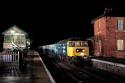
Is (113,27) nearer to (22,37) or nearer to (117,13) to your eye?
(117,13)

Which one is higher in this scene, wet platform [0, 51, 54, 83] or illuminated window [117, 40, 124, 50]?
illuminated window [117, 40, 124, 50]

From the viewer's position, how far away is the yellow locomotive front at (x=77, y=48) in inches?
1724

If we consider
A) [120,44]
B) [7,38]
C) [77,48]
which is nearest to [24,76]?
[77,48]

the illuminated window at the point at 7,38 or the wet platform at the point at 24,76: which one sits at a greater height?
the illuminated window at the point at 7,38

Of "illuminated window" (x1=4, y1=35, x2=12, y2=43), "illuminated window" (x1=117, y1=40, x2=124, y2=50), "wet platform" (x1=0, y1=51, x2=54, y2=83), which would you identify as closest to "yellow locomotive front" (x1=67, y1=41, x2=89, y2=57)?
"illuminated window" (x1=117, y1=40, x2=124, y2=50)

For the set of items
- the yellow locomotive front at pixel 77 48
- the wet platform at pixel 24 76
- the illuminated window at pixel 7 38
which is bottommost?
the wet platform at pixel 24 76

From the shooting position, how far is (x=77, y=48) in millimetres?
44094

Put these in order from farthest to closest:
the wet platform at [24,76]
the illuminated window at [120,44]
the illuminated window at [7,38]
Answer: the illuminated window at [7,38], the illuminated window at [120,44], the wet platform at [24,76]

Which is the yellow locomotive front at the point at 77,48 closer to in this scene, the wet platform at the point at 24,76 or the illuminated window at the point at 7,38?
the wet platform at the point at 24,76

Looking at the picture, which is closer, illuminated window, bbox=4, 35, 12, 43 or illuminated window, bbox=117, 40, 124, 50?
illuminated window, bbox=117, 40, 124, 50

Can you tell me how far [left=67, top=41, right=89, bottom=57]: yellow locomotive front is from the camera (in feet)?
144

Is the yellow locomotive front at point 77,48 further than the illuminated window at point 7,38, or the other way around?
the illuminated window at point 7,38

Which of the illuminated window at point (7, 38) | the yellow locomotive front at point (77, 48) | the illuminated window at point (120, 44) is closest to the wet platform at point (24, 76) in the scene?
the yellow locomotive front at point (77, 48)

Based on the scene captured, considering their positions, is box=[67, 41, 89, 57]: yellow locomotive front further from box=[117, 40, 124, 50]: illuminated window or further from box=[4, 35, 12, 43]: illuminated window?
box=[4, 35, 12, 43]: illuminated window
